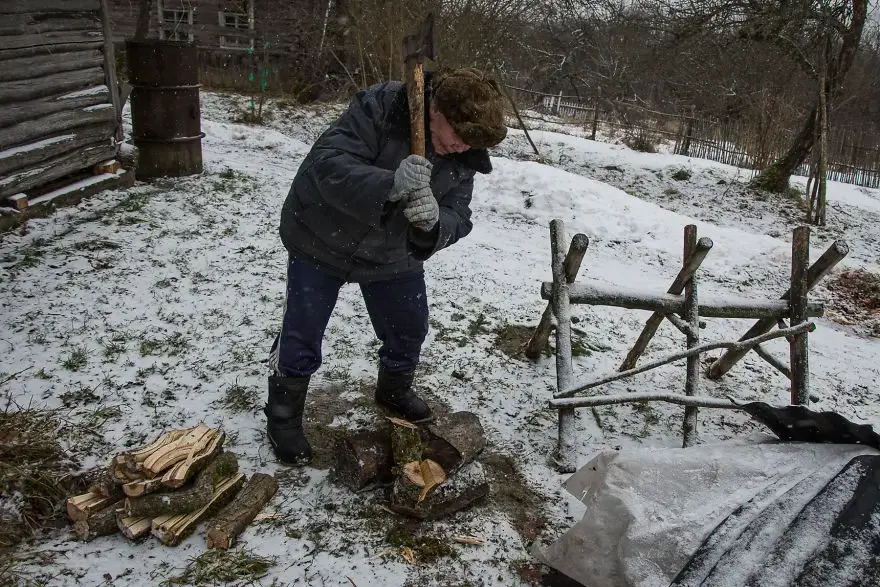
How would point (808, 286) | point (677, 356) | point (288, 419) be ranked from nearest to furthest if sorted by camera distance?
point (288, 419), point (677, 356), point (808, 286)

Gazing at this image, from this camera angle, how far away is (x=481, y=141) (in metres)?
2.30

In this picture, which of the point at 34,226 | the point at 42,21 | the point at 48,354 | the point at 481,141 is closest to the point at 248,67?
the point at 42,21

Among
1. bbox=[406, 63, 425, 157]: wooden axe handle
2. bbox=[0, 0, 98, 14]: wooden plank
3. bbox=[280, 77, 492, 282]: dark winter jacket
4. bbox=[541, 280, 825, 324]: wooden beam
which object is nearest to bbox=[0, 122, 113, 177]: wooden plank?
bbox=[0, 0, 98, 14]: wooden plank

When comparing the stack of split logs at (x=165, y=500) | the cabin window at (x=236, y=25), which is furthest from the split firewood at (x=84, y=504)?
the cabin window at (x=236, y=25)

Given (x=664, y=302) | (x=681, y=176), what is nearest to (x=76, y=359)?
(x=664, y=302)

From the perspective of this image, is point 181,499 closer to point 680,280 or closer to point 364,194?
point 364,194

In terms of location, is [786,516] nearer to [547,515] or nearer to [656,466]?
[656,466]

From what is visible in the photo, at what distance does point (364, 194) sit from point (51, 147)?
5.06 meters

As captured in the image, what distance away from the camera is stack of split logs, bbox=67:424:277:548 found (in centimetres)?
230

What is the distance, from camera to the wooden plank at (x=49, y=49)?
5312 millimetres

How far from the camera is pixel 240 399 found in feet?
11.0

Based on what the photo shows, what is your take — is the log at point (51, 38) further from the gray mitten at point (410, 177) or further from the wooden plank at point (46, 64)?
the gray mitten at point (410, 177)

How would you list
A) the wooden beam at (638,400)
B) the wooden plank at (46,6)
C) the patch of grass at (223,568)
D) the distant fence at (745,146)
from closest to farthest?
the patch of grass at (223,568) → the wooden beam at (638,400) → the wooden plank at (46,6) → the distant fence at (745,146)

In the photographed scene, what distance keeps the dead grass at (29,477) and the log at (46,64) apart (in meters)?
4.00
